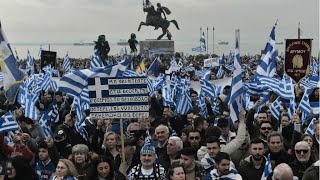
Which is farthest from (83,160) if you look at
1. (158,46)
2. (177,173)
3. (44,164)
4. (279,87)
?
(158,46)

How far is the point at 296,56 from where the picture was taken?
1290 centimetres

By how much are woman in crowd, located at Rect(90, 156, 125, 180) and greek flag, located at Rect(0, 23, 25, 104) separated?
14.4 feet

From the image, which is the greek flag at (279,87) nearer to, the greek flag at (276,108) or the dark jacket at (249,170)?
Result: the greek flag at (276,108)

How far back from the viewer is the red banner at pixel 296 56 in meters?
12.7

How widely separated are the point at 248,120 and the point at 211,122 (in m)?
1.56

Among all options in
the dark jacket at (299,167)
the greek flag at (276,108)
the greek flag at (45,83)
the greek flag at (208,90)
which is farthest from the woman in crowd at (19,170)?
the greek flag at (45,83)

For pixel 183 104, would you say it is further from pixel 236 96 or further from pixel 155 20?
pixel 155 20

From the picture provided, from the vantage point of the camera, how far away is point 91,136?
9.70 metres

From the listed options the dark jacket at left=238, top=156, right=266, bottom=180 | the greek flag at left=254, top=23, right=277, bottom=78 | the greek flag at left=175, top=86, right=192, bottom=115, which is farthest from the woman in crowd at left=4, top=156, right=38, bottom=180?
the greek flag at left=254, top=23, right=277, bottom=78

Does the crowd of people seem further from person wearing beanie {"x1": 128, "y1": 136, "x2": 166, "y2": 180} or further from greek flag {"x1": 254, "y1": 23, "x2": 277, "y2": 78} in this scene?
greek flag {"x1": 254, "y1": 23, "x2": 277, "y2": 78}

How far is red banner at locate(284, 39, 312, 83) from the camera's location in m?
12.7

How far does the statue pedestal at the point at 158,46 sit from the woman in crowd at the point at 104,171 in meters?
34.1

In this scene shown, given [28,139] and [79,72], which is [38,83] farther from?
[28,139]

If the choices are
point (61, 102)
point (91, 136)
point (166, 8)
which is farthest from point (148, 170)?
point (166, 8)
